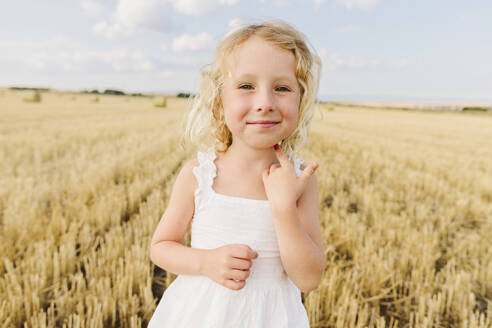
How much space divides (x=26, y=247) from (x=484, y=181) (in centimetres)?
565

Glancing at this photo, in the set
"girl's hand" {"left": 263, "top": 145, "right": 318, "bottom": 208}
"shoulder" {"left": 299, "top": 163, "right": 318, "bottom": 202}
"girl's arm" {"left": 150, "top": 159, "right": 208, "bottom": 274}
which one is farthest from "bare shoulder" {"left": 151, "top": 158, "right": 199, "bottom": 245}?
"shoulder" {"left": 299, "top": 163, "right": 318, "bottom": 202}

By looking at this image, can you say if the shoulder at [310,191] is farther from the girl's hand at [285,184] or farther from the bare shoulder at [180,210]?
the bare shoulder at [180,210]

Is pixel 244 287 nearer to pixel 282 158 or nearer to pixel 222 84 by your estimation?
pixel 282 158

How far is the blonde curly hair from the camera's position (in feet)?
4.20

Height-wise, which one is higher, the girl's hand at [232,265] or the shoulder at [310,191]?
the shoulder at [310,191]

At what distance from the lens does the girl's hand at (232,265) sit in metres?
1.13

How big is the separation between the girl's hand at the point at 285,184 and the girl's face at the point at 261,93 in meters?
0.11

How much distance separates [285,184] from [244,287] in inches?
15.9

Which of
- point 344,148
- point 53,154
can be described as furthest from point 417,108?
point 53,154

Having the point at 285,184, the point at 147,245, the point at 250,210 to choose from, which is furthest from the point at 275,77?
the point at 147,245

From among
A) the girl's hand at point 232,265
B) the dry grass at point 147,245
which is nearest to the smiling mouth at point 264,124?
the girl's hand at point 232,265

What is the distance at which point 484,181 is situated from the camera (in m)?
5.12

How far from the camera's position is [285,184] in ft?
3.81

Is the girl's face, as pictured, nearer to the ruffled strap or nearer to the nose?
the nose
